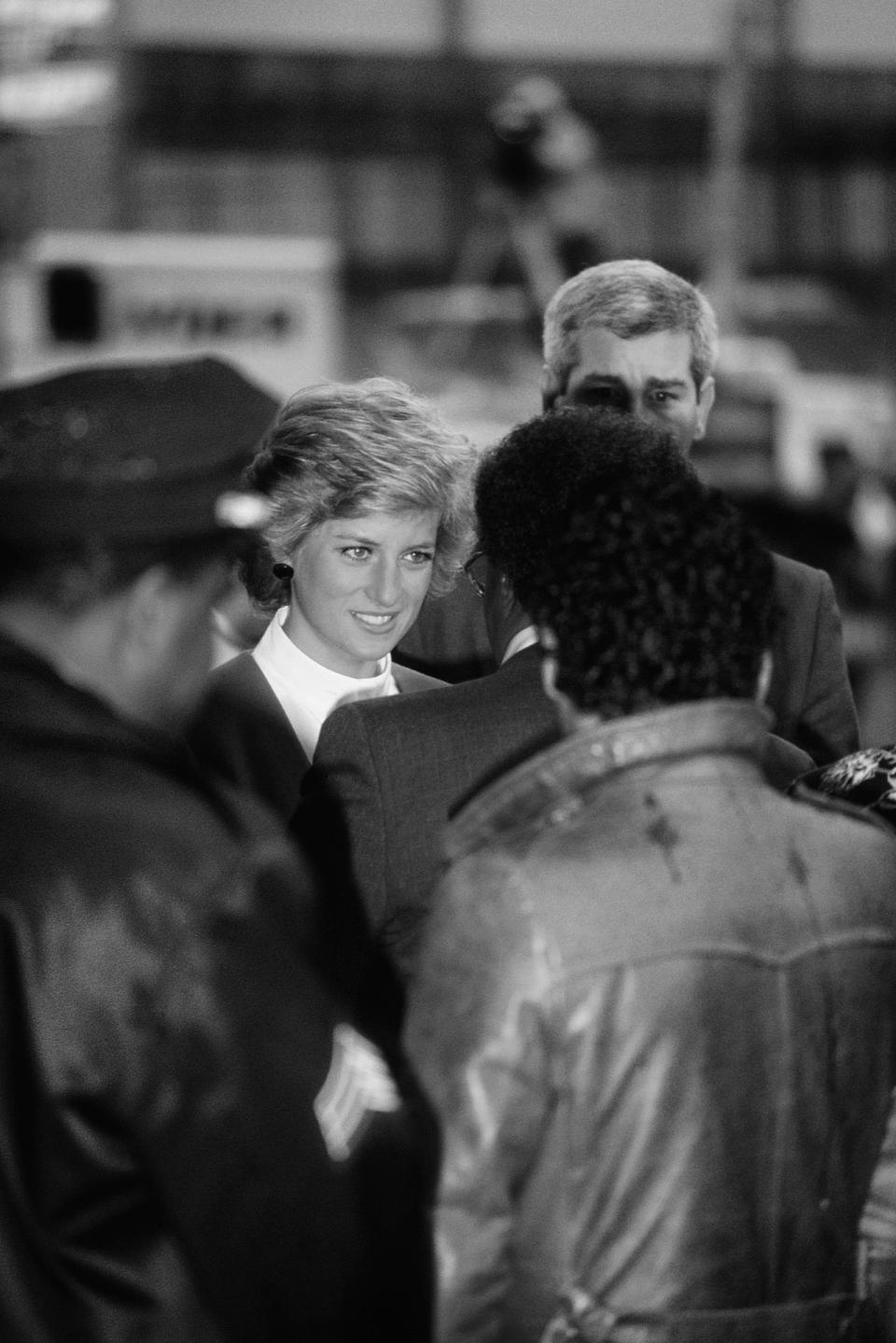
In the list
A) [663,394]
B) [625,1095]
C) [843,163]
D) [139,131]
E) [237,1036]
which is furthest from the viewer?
[843,163]

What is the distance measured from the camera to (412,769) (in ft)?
7.66

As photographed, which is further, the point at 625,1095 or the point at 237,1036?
the point at 625,1095

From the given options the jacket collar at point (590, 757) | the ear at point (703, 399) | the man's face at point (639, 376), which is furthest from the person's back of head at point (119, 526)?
the ear at point (703, 399)

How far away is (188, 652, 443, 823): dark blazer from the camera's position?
2732 millimetres

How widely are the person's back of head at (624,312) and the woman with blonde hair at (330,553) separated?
0.61 m

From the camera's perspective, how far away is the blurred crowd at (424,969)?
1.58 m

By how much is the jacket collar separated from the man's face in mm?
1552

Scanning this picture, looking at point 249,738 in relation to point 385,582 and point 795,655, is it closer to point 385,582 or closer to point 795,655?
point 385,582

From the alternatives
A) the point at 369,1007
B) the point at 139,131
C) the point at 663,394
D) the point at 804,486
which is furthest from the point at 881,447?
the point at 369,1007

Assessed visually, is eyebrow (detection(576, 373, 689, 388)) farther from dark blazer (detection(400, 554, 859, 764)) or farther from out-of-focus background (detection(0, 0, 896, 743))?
out-of-focus background (detection(0, 0, 896, 743))

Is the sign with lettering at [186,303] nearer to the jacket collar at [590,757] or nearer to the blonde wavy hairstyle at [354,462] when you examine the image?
the blonde wavy hairstyle at [354,462]

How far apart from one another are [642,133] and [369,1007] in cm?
2618

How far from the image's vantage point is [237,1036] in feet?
5.14

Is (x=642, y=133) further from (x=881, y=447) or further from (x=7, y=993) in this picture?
(x=7, y=993)
